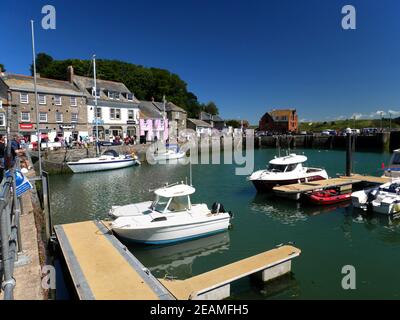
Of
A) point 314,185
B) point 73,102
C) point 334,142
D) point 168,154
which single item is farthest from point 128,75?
point 314,185

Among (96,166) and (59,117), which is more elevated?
(59,117)

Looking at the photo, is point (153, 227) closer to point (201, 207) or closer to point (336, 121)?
point (201, 207)

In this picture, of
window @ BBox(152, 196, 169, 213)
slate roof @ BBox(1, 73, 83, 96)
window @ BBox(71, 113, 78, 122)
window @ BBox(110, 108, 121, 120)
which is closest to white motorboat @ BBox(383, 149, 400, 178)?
window @ BBox(152, 196, 169, 213)

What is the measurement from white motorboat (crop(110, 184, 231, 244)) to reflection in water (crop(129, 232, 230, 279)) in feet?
1.11

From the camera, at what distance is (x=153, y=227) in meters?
13.2

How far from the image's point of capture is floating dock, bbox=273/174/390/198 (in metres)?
21.3

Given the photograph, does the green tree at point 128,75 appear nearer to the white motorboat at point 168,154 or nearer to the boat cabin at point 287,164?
the white motorboat at point 168,154

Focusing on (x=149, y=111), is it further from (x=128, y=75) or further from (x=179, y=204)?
(x=179, y=204)

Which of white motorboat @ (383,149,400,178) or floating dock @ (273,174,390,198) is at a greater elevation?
white motorboat @ (383,149,400,178)

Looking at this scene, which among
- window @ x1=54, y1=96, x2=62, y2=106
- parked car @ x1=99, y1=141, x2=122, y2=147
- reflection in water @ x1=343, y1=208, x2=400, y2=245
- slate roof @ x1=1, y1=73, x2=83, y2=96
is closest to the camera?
reflection in water @ x1=343, y1=208, x2=400, y2=245

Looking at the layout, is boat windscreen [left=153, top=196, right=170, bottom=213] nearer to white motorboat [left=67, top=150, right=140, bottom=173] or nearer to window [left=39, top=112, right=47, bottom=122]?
white motorboat [left=67, top=150, right=140, bottom=173]

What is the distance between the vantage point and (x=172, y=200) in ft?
48.1

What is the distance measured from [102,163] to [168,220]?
1040 inches
